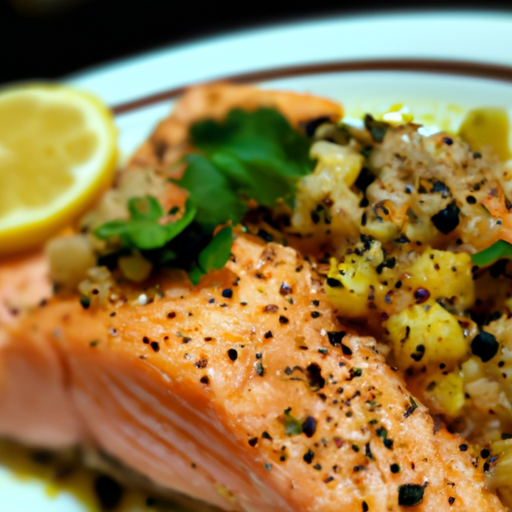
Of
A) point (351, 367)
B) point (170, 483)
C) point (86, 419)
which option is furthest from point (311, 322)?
point (86, 419)

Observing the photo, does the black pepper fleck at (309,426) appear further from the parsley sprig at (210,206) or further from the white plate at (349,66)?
the white plate at (349,66)

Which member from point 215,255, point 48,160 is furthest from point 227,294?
point 48,160

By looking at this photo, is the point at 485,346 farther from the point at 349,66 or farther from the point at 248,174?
the point at 349,66

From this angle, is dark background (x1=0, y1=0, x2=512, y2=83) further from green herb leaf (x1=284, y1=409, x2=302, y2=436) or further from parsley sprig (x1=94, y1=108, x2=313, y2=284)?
green herb leaf (x1=284, y1=409, x2=302, y2=436)

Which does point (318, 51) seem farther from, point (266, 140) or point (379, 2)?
point (266, 140)

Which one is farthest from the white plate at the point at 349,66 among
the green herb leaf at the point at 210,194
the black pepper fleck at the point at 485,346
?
the black pepper fleck at the point at 485,346
